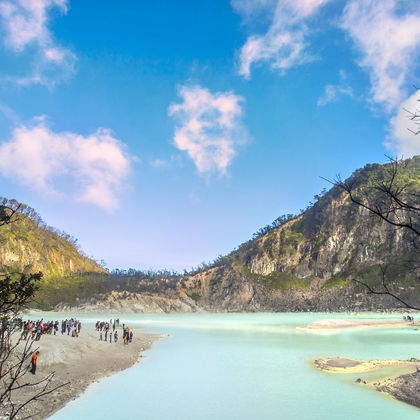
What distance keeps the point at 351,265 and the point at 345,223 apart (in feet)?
90.7

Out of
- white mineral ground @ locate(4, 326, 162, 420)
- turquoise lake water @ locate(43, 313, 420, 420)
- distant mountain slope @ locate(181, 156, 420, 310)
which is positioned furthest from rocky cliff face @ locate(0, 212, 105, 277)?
turquoise lake water @ locate(43, 313, 420, 420)


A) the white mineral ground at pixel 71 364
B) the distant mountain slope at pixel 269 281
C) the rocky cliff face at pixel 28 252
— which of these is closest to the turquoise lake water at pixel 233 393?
the white mineral ground at pixel 71 364

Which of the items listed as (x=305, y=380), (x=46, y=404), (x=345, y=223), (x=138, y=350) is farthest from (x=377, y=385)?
(x=345, y=223)

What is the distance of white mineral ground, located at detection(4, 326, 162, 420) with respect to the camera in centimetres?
2053

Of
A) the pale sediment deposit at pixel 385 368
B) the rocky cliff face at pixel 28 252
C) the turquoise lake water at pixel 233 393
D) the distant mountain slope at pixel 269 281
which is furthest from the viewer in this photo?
the rocky cliff face at pixel 28 252

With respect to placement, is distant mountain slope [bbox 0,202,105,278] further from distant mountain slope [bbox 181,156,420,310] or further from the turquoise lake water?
the turquoise lake water

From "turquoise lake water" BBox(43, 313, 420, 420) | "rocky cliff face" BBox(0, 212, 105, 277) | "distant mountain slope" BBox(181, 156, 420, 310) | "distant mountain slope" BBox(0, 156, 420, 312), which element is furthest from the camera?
"distant mountain slope" BBox(181, 156, 420, 310)

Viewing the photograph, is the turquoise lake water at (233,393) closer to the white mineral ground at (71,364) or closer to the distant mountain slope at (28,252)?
the white mineral ground at (71,364)

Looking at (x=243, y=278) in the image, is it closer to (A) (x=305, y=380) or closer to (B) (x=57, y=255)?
(B) (x=57, y=255)

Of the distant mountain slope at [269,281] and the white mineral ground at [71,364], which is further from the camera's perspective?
the distant mountain slope at [269,281]

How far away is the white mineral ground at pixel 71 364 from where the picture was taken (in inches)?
808

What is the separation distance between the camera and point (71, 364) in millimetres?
30938

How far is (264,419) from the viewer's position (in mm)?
18219

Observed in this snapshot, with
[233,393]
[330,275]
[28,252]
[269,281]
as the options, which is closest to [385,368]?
[233,393]
